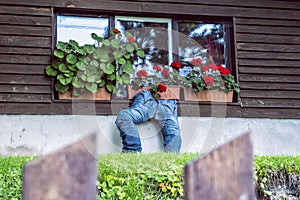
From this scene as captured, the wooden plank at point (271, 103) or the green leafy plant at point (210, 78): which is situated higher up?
the green leafy plant at point (210, 78)

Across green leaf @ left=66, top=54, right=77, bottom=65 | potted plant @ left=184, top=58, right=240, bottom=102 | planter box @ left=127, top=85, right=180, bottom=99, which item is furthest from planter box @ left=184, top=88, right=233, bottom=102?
green leaf @ left=66, top=54, right=77, bottom=65

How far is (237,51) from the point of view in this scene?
5438mm

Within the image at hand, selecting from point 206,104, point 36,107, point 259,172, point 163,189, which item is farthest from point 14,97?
point 259,172

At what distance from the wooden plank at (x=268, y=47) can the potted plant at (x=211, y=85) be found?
1.13 feet

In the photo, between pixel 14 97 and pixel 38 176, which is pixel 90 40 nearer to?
pixel 14 97

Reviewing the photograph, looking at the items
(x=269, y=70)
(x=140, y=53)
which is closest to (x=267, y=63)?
(x=269, y=70)

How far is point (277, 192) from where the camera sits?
338 cm

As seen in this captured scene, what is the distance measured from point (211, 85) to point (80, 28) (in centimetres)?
148

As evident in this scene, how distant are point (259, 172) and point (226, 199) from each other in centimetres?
271

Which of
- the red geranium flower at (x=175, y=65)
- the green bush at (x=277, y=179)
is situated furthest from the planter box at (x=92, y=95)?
the green bush at (x=277, y=179)

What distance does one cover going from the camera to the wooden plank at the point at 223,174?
0.75 meters

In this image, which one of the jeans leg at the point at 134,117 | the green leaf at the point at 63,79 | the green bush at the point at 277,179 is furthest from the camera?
the green leaf at the point at 63,79

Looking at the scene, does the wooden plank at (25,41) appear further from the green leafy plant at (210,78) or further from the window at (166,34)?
the green leafy plant at (210,78)

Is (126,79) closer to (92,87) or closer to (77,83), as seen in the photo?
(92,87)
